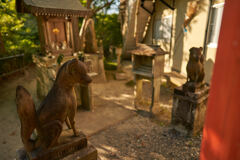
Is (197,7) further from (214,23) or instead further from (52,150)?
(52,150)

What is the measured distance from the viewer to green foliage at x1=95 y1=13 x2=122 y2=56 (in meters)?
14.6

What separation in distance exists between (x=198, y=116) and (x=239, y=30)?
4.42 metres

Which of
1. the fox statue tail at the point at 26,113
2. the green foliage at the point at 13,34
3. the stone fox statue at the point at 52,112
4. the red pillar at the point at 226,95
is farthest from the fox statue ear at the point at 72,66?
the green foliage at the point at 13,34

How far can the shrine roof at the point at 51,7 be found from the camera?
5270 mm

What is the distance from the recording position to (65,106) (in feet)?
6.72

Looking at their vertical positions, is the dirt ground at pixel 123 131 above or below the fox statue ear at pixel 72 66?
below

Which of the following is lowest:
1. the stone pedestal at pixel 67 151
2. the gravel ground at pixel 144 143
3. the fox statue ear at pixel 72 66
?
the gravel ground at pixel 144 143

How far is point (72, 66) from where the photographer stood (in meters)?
2.00

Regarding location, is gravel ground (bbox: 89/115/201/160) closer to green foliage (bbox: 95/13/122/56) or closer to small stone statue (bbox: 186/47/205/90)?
small stone statue (bbox: 186/47/205/90)

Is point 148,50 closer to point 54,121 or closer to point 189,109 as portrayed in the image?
point 189,109

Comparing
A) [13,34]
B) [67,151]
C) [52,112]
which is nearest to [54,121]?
[52,112]

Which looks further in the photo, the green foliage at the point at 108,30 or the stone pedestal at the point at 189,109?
the green foliage at the point at 108,30

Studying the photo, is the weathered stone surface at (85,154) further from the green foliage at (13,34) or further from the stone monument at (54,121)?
the green foliage at (13,34)

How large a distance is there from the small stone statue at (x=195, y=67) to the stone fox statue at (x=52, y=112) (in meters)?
3.27
